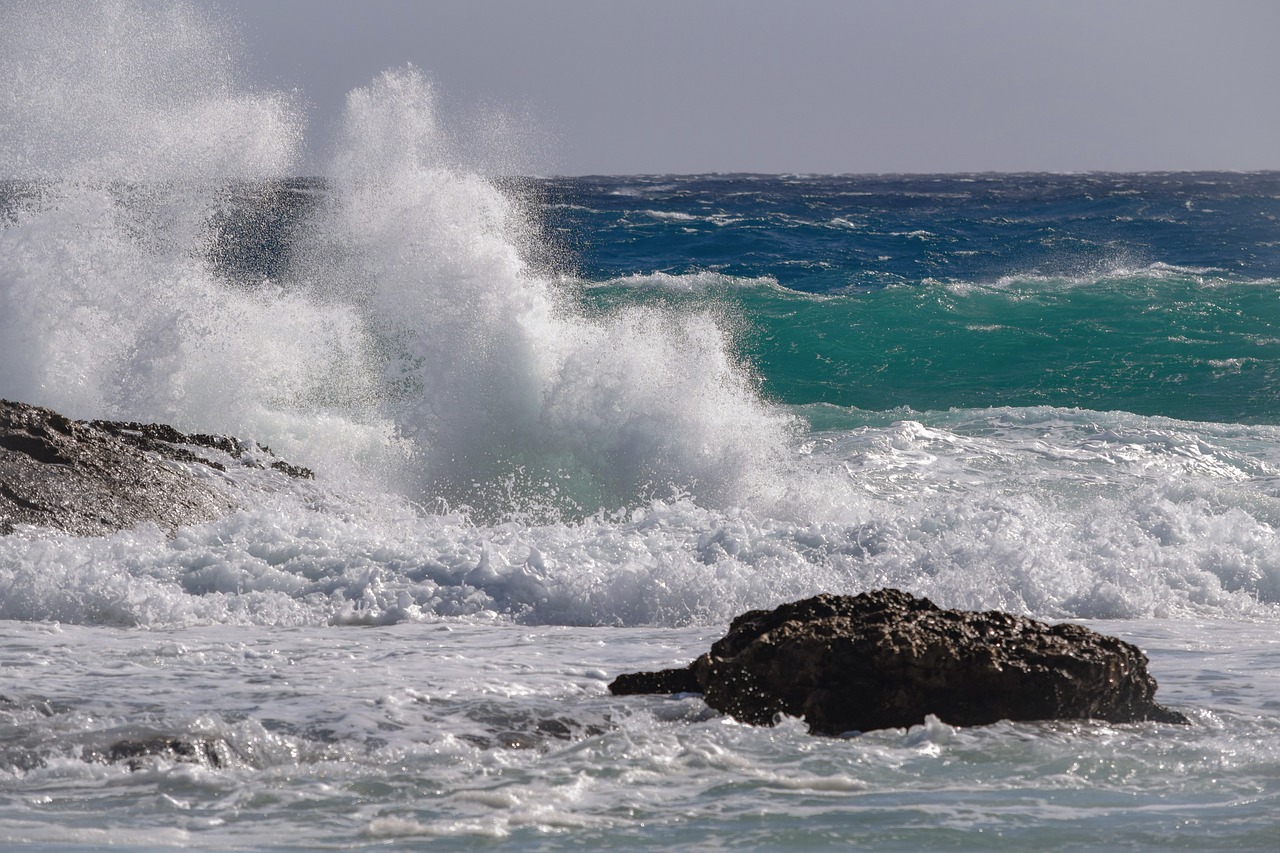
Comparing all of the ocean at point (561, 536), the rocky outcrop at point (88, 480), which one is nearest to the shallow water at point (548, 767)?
the ocean at point (561, 536)

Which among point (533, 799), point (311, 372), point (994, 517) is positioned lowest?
point (533, 799)

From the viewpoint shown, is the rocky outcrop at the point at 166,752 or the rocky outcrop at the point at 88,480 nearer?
the rocky outcrop at the point at 166,752

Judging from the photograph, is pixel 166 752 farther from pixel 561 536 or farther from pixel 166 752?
pixel 561 536

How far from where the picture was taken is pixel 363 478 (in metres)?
9.54

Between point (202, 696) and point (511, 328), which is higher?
point (511, 328)

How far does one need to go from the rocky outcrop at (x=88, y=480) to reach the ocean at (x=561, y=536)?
312 millimetres

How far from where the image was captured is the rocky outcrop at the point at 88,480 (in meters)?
6.94

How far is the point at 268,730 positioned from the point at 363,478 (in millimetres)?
5600

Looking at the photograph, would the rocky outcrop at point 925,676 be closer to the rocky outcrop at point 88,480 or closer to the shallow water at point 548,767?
the shallow water at point 548,767

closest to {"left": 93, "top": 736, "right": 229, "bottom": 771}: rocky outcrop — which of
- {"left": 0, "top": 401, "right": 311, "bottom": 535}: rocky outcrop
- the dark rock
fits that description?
the dark rock

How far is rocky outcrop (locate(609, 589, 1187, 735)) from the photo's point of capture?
414 cm

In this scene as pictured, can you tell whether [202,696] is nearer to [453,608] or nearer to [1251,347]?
[453,608]

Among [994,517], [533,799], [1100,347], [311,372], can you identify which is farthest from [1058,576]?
[1100,347]

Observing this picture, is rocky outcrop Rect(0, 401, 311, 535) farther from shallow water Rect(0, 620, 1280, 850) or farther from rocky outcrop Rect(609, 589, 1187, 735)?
rocky outcrop Rect(609, 589, 1187, 735)
